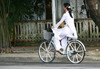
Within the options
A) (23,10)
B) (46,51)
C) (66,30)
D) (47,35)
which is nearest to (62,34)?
(66,30)

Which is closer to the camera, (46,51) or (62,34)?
(62,34)

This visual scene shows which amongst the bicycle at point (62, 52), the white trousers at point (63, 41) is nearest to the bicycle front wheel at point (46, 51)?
the bicycle at point (62, 52)

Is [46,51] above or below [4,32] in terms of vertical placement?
below

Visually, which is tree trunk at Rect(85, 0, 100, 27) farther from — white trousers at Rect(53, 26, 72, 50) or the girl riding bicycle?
white trousers at Rect(53, 26, 72, 50)

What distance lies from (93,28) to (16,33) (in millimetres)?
4298

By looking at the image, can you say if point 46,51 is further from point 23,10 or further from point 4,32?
point 23,10

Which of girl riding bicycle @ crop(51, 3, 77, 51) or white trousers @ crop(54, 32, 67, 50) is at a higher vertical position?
girl riding bicycle @ crop(51, 3, 77, 51)

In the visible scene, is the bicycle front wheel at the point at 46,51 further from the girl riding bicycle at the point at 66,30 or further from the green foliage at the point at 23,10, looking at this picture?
the green foliage at the point at 23,10

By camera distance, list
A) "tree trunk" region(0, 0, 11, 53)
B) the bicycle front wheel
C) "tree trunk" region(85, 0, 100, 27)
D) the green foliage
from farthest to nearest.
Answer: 1. the green foliage
2. "tree trunk" region(0, 0, 11, 53)
3. "tree trunk" region(85, 0, 100, 27)
4. the bicycle front wheel

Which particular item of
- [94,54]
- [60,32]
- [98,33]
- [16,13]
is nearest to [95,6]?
[94,54]

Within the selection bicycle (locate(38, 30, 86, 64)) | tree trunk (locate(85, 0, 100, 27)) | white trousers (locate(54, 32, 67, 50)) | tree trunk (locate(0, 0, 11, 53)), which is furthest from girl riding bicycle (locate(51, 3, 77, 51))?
tree trunk (locate(0, 0, 11, 53))

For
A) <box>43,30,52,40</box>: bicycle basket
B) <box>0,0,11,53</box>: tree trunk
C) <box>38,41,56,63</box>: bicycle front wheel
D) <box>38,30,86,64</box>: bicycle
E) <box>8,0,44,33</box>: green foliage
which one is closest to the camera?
<box>38,30,86,64</box>: bicycle

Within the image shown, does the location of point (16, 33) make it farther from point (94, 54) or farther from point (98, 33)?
point (94, 54)

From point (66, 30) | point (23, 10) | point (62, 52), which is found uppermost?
point (23, 10)
